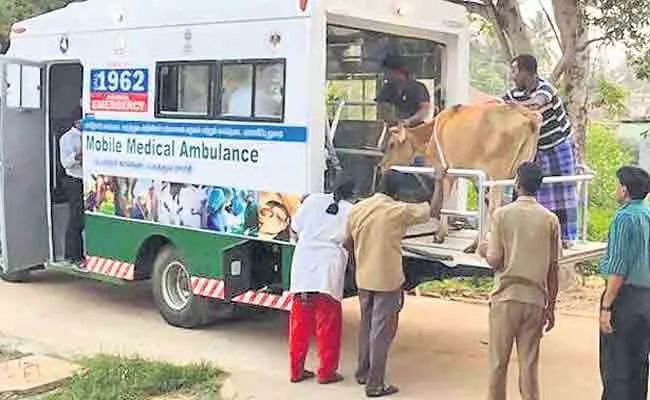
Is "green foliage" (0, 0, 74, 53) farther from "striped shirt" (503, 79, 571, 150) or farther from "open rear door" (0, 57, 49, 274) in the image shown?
"striped shirt" (503, 79, 571, 150)

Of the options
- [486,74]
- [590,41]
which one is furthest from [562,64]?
[486,74]

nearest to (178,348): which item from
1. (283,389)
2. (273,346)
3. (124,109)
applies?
(273,346)

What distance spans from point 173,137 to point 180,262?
1.13 metres

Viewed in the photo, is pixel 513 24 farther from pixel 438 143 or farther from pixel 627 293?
pixel 627 293

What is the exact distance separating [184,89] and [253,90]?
90cm

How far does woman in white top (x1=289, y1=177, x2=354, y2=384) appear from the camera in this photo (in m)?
7.07

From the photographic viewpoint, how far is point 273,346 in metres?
8.45

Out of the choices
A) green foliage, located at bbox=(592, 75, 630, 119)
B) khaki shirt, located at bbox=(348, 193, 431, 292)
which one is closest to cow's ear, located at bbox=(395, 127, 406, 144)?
khaki shirt, located at bbox=(348, 193, 431, 292)

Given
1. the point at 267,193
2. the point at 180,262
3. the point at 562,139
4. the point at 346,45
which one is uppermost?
the point at 346,45

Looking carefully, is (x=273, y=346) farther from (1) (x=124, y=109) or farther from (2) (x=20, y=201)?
(2) (x=20, y=201)

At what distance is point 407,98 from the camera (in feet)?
26.5

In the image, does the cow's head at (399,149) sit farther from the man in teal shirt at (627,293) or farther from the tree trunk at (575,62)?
the tree trunk at (575,62)

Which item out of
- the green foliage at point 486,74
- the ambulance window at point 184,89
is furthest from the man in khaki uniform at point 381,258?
the green foliage at point 486,74

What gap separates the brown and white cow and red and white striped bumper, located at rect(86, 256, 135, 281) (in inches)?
125
